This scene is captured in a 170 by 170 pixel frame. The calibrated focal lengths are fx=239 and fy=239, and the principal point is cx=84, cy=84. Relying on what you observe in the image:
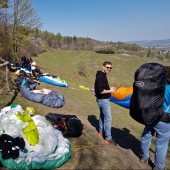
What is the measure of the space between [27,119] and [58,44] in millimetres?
107638

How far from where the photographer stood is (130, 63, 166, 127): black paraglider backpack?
14.1 feet

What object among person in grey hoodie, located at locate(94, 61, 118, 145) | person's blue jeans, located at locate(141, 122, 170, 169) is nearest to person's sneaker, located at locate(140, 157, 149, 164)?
person's blue jeans, located at locate(141, 122, 170, 169)

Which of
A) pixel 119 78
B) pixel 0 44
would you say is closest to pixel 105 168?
pixel 0 44

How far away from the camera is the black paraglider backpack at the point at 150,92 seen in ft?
14.1

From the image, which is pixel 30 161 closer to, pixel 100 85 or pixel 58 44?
pixel 100 85

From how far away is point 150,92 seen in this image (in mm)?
4289

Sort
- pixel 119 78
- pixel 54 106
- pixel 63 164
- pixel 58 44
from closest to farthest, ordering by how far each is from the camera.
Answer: pixel 63 164 < pixel 54 106 < pixel 119 78 < pixel 58 44

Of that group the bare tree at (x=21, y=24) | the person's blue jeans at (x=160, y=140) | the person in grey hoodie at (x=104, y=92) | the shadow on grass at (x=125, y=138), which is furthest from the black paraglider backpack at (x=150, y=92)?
the bare tree at (x=21, y=24)

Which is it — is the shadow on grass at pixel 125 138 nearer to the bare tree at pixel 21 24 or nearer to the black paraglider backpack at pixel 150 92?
the black paraglider backpack at pixel 150 92

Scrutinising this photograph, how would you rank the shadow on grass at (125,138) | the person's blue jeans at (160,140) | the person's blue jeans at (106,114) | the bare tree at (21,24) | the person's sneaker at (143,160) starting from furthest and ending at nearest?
1. the bare tree at (21,24)
2. the shadow on grass at (125,138)
3. the person's blue jeans at (106,114)
4. the person's sneaker at (143,160)
5. the person's blue jeans at (160,140)

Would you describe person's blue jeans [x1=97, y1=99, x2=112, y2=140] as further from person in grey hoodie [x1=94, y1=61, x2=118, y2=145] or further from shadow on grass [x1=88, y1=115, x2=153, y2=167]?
shadow on grass [x1=88, y1=115, x2=153, y2=167]

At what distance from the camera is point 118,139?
24.9 ft

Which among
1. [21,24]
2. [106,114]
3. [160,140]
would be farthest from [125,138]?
[21,24]

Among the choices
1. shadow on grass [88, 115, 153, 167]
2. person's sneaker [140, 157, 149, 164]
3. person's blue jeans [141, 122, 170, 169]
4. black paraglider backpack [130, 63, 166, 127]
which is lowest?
shadow on grass [88, 115, 153, 167]
